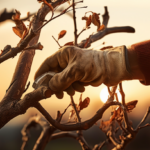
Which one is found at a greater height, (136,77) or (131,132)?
(136,77)

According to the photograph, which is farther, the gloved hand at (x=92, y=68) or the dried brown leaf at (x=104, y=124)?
the dried brown leaf at (x=104, y=124)

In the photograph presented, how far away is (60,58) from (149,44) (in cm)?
39

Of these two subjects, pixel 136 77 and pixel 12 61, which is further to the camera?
pixel 12 61

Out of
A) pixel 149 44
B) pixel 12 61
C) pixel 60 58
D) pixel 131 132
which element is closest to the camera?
pixel 149 44

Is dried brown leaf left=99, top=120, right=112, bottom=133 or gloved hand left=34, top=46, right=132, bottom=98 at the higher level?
gloved hand left=34, top=46, right=132, bottom=98

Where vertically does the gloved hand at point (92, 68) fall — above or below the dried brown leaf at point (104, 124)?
above

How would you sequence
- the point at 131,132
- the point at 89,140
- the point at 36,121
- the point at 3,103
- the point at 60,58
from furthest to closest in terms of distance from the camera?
the point at 89,140 → the point at 36,121 → the point at 131,132 → the point at 3,103 → the point at 60,58

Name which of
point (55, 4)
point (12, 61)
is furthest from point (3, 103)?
point (12, 61)

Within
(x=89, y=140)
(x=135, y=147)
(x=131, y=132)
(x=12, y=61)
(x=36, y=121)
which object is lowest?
(x=135, y=147)

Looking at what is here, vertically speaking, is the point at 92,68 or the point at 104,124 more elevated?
the point at 92,68

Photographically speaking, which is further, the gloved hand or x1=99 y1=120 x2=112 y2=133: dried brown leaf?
x1=99 y1=120 x2=112 y2=133: dried brown leaf

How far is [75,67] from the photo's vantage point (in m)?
0.76

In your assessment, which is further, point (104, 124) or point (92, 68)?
point (104, 124)

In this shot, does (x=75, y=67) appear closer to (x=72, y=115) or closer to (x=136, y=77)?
(x=136, y=77)
